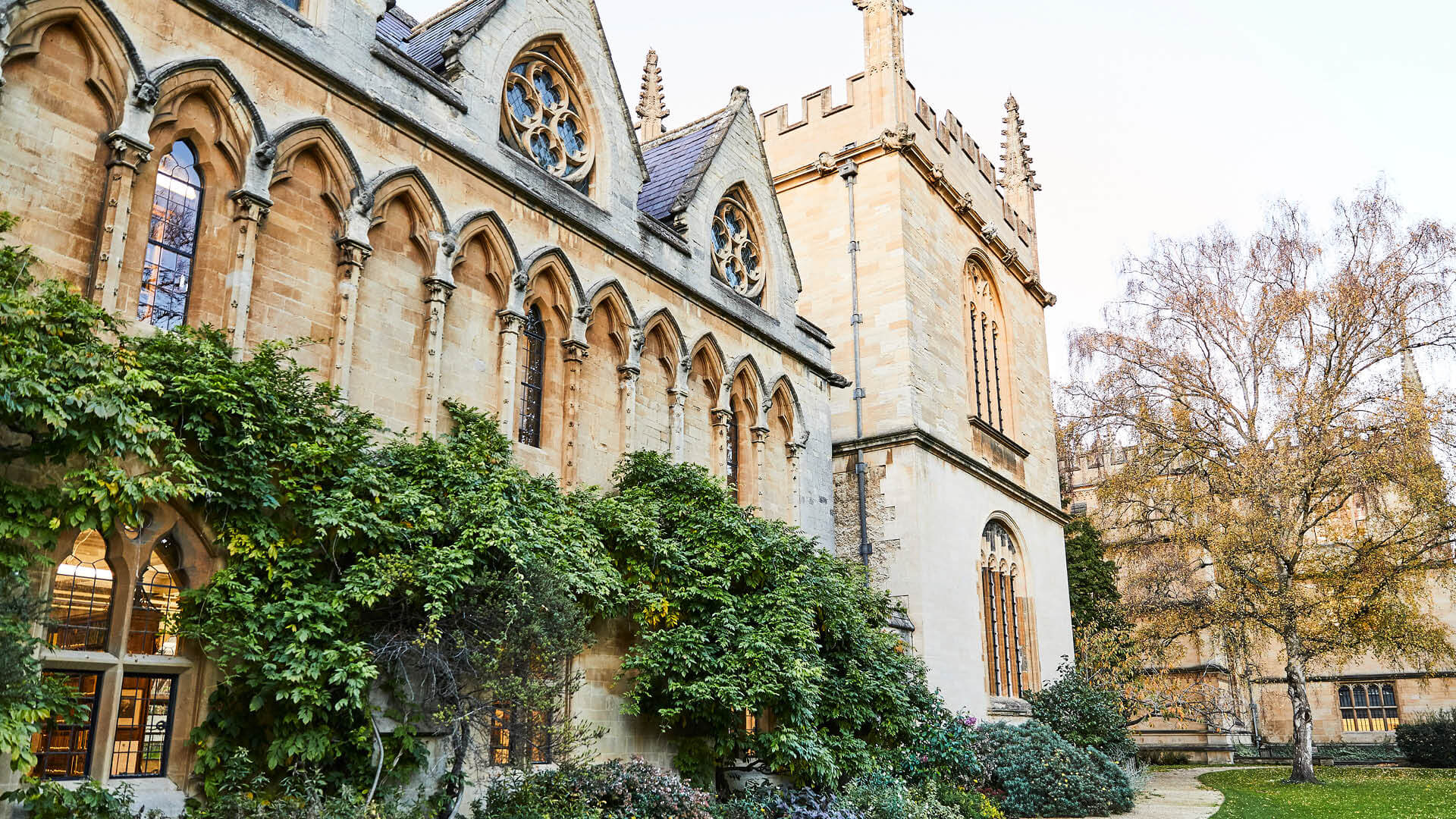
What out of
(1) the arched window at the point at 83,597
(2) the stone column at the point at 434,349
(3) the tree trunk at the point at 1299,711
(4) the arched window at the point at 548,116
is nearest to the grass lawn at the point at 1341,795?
(3) the tree trunk at the point at 1299,711

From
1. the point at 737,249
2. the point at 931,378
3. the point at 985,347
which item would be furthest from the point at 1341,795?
the point at 737,249

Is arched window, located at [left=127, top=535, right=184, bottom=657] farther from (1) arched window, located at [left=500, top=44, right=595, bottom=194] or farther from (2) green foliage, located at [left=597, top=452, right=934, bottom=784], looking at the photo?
(1) arched window, located at [left=500, top=44, right=595, bottom=194]

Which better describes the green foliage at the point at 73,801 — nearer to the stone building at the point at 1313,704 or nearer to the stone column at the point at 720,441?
the stone column at the point at 720,441

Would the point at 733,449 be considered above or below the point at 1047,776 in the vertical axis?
above

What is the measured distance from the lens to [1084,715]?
19688mm

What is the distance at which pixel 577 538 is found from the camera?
9406mm

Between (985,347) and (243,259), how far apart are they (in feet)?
57.0

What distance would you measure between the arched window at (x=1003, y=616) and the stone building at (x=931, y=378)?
0.04m

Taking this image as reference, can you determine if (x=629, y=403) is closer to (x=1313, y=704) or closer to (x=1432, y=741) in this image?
(x=1432, y=741)

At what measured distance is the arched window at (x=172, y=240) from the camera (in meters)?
7.54

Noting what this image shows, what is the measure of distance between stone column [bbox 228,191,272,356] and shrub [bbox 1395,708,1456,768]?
3197 cm

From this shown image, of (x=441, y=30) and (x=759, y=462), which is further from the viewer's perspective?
(x=759, y=462)

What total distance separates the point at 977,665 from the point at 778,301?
7.78 meters

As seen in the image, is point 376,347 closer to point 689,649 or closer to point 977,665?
point 689,649
